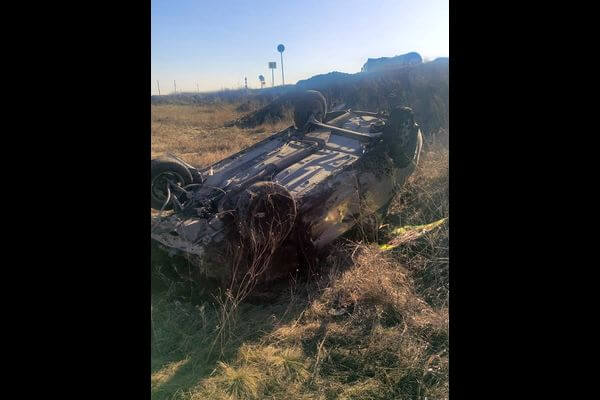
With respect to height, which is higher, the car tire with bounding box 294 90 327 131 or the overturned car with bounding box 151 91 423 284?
the car tire with bounding box 294 90 327 131

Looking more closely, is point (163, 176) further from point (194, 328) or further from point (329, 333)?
point (329, 333)

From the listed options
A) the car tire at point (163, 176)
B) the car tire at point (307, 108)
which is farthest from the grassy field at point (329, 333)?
the car tire at point (307, 108)

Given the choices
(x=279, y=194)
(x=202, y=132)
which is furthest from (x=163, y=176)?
(x=202, y=132)

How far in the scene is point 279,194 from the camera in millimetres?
4035

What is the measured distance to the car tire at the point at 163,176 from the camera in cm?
503

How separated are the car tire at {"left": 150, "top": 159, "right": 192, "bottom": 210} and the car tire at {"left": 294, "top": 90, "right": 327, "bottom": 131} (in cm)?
187

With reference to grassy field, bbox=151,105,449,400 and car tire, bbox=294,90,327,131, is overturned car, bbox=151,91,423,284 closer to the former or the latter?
car tire, bbox=294,90,327,131

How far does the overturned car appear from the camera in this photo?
3939 mm

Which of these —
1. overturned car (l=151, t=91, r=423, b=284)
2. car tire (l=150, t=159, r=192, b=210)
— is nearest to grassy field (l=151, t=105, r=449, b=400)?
overturned car (l=151, t=91, r=423, b=284)

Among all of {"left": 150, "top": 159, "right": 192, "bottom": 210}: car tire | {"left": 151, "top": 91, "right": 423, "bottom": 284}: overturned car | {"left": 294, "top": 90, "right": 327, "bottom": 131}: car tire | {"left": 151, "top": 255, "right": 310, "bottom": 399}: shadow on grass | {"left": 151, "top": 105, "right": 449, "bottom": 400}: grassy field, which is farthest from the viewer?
{"left": 294, "top": 90, "right": 327, "bottom": 131}: car tire
